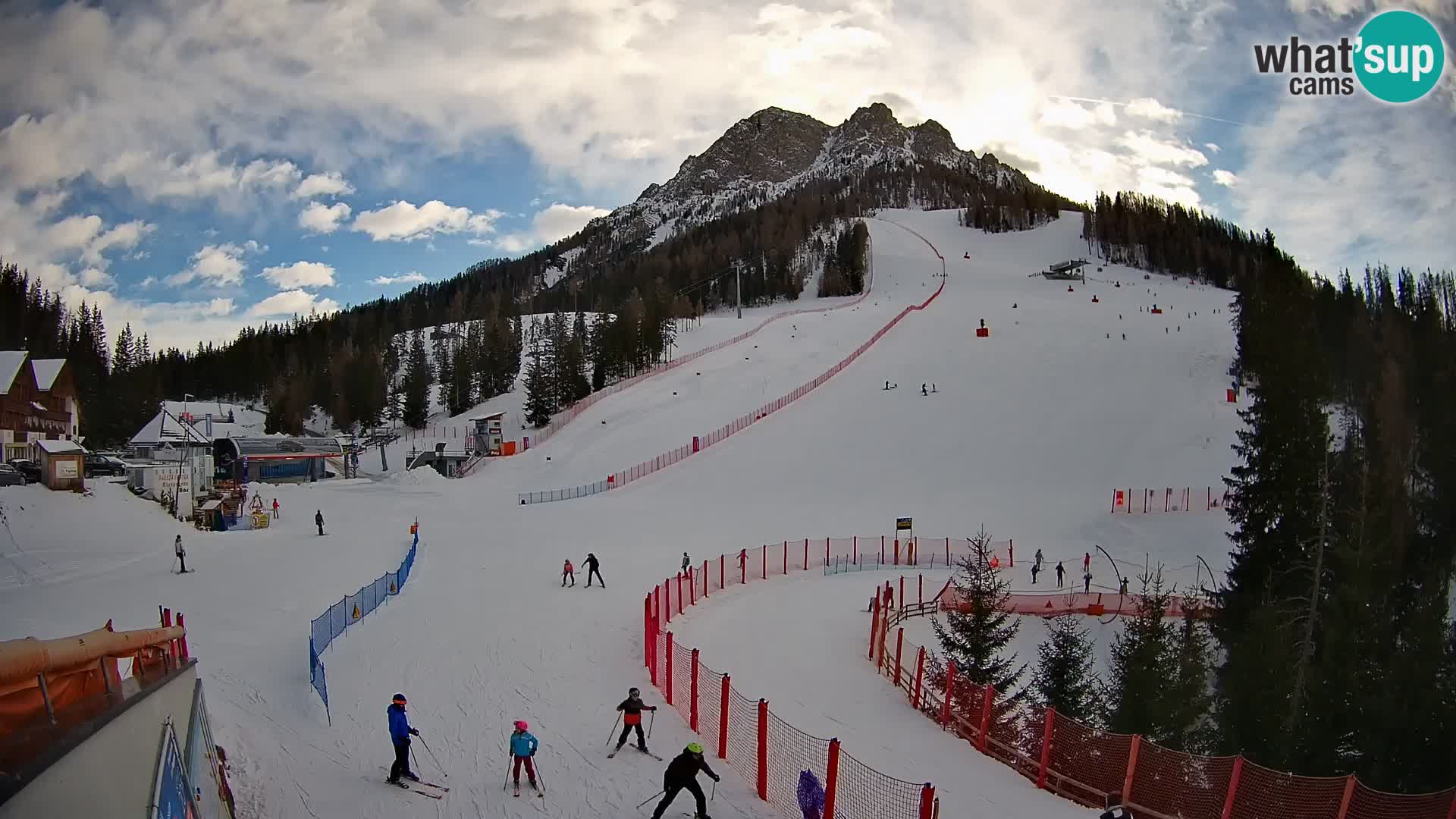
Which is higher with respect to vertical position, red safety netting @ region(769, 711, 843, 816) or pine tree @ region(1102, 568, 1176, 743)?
red safety netting @ region(769, 711, 843, 816)

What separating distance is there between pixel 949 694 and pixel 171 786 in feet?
36.7

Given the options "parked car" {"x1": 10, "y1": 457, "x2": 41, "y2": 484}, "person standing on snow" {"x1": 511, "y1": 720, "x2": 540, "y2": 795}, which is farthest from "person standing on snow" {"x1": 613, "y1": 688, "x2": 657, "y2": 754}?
"parked car" {"x1": 10, "y1": 457, "x2": 41, "y2": 484}

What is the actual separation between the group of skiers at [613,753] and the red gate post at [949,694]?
4.89 metres

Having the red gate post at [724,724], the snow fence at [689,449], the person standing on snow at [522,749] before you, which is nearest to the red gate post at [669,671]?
the red gate post at [724,724]

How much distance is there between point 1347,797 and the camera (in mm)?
8320

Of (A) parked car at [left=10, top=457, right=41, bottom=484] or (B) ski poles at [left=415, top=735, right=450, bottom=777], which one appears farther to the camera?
(A) parked car at [left=10, top=457, right=41, bottom=484]

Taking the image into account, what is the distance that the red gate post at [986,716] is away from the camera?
12.2 m

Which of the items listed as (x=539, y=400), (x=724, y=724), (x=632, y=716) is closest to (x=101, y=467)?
(x=539, y=400)

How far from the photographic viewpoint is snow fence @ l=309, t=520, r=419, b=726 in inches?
556

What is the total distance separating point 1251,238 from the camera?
429 ft

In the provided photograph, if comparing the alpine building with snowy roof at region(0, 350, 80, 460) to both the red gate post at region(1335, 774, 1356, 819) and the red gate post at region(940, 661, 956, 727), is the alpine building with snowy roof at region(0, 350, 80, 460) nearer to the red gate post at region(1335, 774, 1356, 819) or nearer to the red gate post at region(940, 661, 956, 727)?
the red gate post at region(940, 661, 956, 727)

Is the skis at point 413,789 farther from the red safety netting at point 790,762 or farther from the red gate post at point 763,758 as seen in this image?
the red safety netting at point 790,762

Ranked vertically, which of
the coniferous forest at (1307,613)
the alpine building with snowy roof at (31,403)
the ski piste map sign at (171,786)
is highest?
the alpine building with snowy roof at (31,403)

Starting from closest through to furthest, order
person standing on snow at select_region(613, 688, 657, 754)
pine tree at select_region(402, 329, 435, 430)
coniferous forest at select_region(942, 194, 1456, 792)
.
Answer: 1. person standing on snow at select_region(613, 688, 657, 754)
2. coniferous forest at select_region(942, 194, 1456, 792)
3. pine tree at select_region(402, 329, 435, 430)
